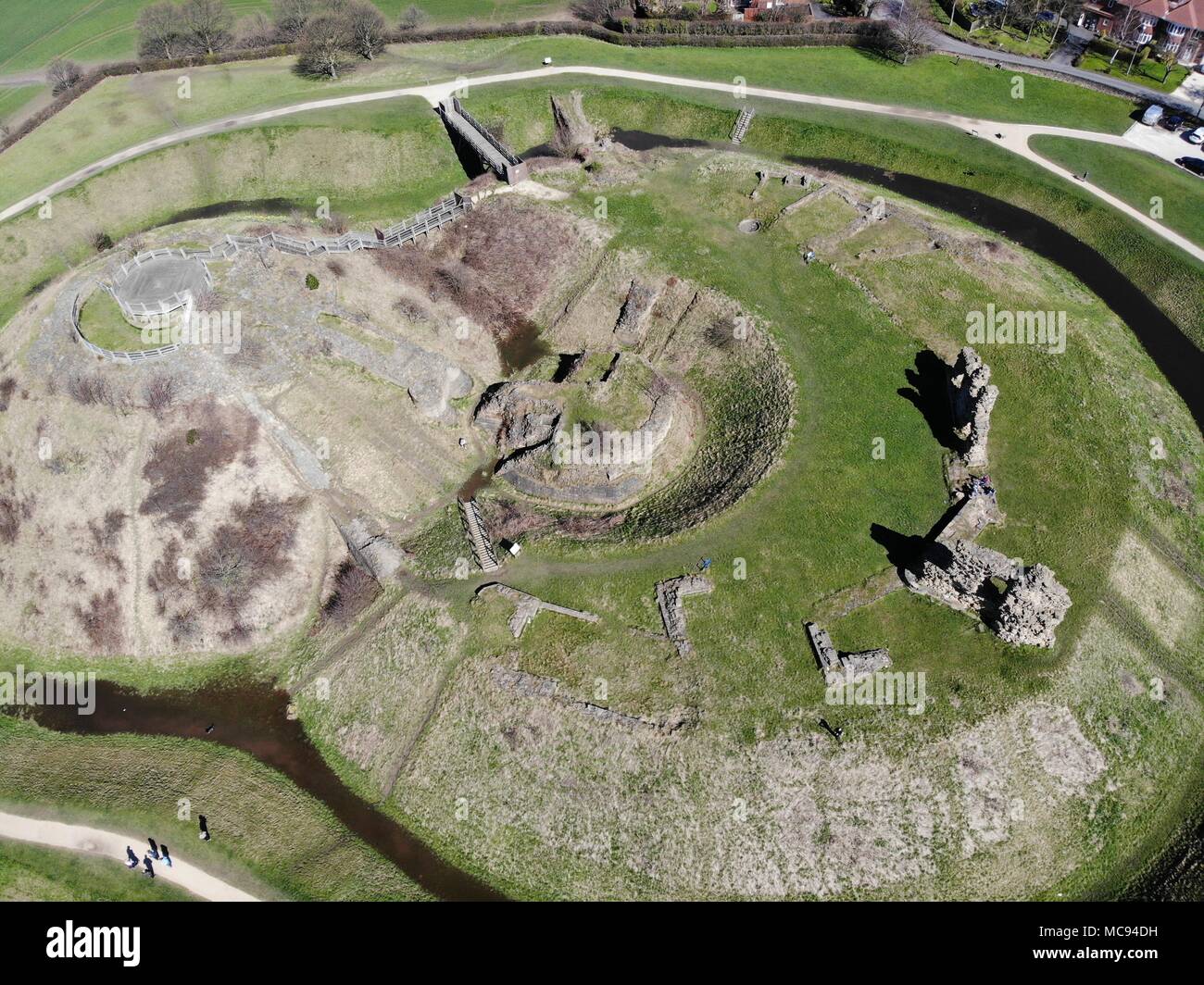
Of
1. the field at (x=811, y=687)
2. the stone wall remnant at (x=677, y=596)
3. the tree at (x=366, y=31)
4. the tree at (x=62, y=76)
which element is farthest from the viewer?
the tree at (x=366, y=31)

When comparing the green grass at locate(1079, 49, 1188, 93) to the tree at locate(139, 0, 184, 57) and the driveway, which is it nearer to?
the driveway

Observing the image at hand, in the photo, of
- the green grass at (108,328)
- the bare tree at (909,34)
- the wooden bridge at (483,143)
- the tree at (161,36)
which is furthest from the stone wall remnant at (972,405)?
the tree at (161,36)

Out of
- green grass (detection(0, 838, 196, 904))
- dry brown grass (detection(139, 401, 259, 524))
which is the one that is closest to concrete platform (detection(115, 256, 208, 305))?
dry brown grass (detection(139, 401, 259, 524))

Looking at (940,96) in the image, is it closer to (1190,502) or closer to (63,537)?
(1190,502)

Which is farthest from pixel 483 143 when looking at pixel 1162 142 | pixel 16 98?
pixel 1162 142

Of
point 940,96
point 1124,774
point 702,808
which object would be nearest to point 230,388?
point 702,808

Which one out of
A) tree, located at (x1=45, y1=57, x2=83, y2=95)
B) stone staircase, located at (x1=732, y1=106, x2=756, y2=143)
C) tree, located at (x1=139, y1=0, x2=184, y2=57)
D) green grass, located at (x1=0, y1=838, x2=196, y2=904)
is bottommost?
green grass, located at (x1=0, y1=838, x2=196, y2=904)

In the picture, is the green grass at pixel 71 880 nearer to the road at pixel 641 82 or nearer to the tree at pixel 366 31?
the road at pixel 641 82
